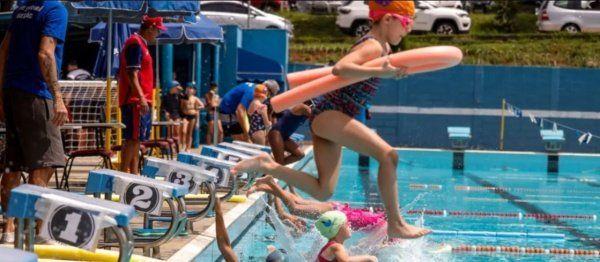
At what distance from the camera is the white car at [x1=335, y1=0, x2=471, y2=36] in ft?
107

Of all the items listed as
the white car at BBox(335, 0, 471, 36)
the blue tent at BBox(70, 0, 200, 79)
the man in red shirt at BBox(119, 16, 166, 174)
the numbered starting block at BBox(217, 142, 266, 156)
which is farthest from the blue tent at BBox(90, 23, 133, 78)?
the white car at BBox(335, 0, 471, 36)

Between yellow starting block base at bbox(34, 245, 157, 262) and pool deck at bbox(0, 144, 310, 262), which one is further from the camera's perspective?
pool deck at bbox(0, 144, 310, 262)

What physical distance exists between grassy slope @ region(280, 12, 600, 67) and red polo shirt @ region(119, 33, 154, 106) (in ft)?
62.1

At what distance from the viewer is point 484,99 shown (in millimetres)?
25484

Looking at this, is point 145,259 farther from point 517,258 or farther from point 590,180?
point 590,180

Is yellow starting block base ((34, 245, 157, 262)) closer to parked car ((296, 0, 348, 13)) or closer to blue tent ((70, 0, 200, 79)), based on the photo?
blue tent ((70, 0, 200, 79))

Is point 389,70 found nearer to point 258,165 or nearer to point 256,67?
point 258,165

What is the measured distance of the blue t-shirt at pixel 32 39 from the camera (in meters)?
6.43

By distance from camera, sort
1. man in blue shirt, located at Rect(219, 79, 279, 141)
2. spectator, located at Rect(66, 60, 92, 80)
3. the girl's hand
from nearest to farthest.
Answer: the girl's hand → man in blue shirt, located at Rect(219, 79, 279, 141) → spectator, located at Rect(66, 60, 92, 80)

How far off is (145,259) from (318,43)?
2602 cm

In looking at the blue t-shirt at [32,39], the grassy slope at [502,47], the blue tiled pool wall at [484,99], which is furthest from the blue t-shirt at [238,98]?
the grassy slope at [502,47]

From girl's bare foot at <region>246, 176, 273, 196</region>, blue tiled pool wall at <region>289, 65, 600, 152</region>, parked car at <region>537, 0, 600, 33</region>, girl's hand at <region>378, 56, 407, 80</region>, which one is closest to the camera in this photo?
girl's hand at <region>378, 56, 407, 80</region>

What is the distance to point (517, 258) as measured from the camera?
9.52 metres

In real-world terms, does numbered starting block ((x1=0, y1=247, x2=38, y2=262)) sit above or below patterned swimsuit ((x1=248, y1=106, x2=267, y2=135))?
A: above
